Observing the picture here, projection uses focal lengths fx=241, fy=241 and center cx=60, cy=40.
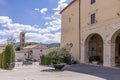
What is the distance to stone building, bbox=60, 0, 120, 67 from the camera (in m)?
25.5

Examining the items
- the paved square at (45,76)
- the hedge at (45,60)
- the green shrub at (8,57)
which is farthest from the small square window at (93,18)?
the paved square at (45,76)

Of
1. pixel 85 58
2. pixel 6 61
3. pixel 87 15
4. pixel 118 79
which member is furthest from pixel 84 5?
pixel 118 79

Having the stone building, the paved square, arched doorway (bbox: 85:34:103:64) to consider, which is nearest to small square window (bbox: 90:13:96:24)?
the stone building

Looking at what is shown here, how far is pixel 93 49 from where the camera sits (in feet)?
108

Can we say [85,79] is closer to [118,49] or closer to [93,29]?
[93,29]

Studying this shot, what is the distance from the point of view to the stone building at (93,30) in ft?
83.7

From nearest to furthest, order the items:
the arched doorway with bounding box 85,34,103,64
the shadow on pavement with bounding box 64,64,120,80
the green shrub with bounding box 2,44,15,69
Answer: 1. the shadow on pavement with bounding box 64,64,120,80
2. the green shrub with bounding box 2,44,15,69
3. the arched doorway with bounding box 85,34,103,64

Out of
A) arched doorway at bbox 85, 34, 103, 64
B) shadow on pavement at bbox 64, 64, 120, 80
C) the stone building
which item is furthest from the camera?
arched doorway at bbox 85, 34, 103, 64

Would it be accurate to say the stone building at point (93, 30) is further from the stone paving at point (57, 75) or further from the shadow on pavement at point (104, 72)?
the stone paving at point (57, 75)

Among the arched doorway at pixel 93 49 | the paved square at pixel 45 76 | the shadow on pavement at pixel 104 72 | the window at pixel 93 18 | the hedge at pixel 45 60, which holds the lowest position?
the paved square at pixel 45 76

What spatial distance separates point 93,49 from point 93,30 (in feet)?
14.9

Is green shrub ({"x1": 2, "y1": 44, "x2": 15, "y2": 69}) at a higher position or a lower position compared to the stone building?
lower

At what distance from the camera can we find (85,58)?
31.8 metres

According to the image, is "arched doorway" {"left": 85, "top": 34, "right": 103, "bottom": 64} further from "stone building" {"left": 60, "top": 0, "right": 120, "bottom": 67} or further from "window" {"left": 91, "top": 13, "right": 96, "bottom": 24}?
"window" {"left": 91, "top": 13, "right": 96, "bottom": 24}
